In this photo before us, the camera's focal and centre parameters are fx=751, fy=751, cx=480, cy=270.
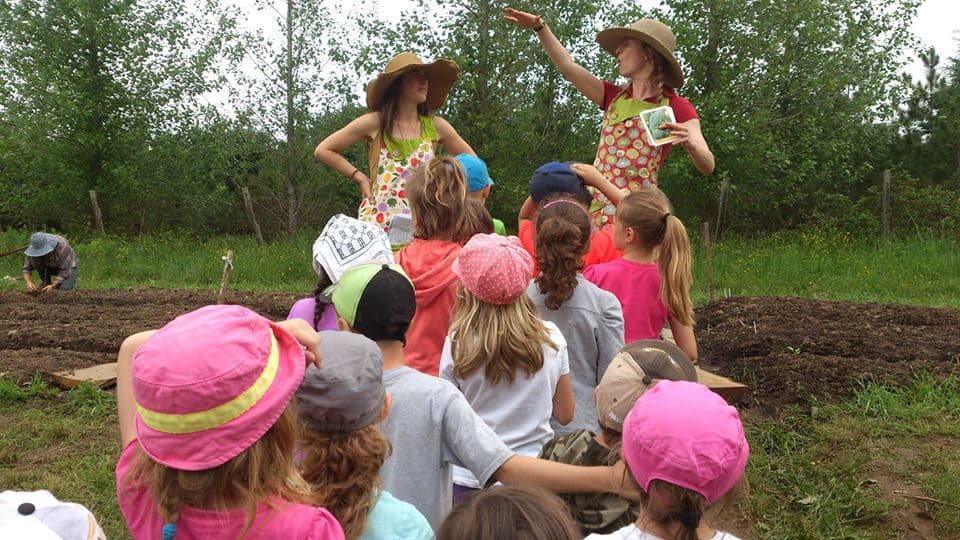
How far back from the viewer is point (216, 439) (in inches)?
52.4

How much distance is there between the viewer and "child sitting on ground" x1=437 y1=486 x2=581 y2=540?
1405mm

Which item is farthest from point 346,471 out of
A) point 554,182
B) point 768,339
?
point 768,339

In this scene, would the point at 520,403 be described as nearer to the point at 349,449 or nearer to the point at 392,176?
the point at 349,449

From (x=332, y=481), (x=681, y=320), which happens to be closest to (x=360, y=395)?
(x=332, y=481)

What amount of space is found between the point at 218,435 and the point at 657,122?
9.86 ft

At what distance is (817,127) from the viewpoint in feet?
49.0

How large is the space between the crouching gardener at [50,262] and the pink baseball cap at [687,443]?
1040 cm

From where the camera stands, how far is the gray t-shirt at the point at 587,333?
2797 millimetres

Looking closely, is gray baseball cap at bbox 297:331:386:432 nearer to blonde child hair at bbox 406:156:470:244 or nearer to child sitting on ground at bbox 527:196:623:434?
child sitting on ground at bbox 527:196:623:434

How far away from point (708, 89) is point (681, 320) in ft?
41.0

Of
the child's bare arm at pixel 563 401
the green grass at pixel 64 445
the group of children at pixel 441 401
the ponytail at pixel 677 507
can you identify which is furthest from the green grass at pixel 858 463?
the green grass at pixel 64 445

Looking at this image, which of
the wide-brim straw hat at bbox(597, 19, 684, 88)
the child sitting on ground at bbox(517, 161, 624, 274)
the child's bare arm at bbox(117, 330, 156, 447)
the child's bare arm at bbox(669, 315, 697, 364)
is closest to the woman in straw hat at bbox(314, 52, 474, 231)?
the child sitting on ground at bbox(517, 161, 624, 274)

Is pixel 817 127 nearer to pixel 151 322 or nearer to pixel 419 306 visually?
pixel 151 322

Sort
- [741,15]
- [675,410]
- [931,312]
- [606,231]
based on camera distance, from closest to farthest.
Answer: [675,410], [606,231], [931,312], [741,15]
